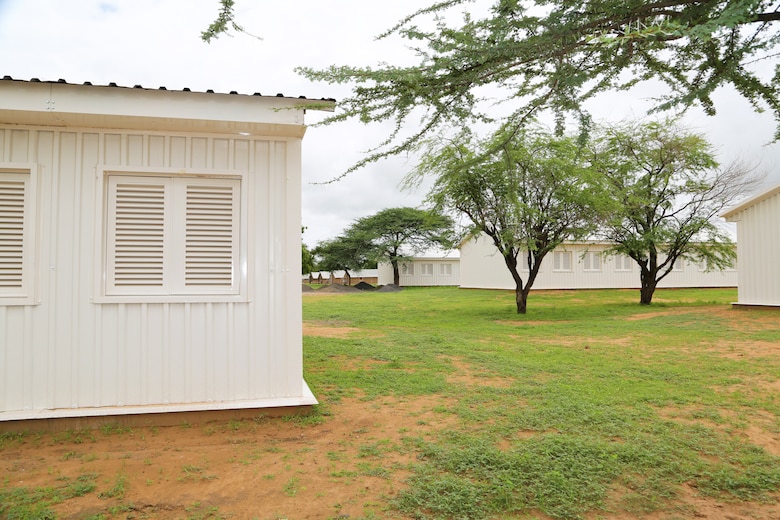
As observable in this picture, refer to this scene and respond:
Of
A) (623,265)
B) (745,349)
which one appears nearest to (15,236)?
(745,349)

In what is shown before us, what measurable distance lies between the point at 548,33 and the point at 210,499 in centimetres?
349

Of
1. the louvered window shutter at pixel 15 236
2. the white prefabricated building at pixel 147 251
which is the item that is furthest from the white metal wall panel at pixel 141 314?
the louvered window shutter at pixel 15 236

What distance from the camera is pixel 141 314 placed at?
527 cm

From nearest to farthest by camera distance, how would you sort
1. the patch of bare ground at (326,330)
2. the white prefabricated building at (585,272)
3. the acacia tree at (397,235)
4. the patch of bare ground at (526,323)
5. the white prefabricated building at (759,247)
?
the patch of bare ground at (326,330) < the patch of bare ground at (526,323) < the white prefabricated building at (759,247) < the white prefabricated building at (585,272) < the acacia tree at (397,235)

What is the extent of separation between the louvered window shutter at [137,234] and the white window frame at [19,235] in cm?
64

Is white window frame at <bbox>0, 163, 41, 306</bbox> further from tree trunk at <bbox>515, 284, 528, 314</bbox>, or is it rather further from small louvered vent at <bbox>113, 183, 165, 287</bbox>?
tree trunk at <bbox>515, 284, 528, 314</bbox>

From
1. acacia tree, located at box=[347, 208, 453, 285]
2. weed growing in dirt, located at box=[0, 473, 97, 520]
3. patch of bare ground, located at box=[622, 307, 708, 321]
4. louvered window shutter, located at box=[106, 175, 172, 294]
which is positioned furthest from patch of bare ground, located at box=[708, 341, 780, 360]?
acacia tree, located at box=[347, 208, 453, 285]

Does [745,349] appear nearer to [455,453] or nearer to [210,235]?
[455,453]

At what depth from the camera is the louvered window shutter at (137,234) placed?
5305mm

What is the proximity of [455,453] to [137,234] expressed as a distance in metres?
3.65

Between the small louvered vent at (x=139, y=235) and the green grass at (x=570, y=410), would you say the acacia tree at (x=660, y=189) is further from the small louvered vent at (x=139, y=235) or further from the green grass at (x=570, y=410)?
the small louvered vent at (x=139, y=235)

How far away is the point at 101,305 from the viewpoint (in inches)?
205

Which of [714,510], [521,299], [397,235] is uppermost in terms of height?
[397,235]

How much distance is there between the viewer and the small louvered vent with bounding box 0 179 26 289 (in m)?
5.10
